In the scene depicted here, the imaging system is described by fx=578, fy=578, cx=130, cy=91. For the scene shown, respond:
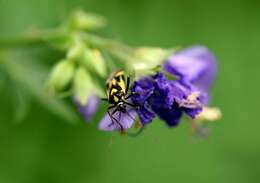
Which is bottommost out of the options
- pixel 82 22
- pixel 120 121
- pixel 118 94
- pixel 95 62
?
pixel 120 121

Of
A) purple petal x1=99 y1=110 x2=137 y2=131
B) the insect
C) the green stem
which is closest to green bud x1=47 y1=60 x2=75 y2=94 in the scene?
the green stem

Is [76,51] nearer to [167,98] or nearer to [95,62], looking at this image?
[95,62]

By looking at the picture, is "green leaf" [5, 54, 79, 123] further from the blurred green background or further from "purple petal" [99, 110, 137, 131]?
"purple petal" [99, 110, 137, 131]

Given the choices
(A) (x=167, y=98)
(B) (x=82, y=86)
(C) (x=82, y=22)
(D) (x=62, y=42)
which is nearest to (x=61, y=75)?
(B) (x=82, y=86)

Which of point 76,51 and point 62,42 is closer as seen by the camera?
point 76,51

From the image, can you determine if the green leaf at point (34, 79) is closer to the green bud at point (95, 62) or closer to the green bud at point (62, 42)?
the green bud at point (62, 42)

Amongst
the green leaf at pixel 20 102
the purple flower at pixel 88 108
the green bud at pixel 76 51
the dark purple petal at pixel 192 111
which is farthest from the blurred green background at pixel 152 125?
the dark purple petal at pixel 192 111
